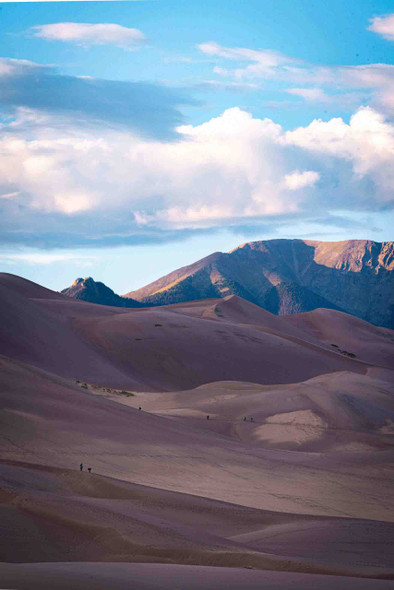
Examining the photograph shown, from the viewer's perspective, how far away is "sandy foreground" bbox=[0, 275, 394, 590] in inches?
369

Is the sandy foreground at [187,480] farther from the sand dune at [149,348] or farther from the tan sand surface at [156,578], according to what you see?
the sand dune at [149,348]

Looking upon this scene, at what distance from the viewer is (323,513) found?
55.2 feet

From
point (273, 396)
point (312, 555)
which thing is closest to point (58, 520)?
point (312, 555)

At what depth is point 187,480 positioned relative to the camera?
18.6 metres

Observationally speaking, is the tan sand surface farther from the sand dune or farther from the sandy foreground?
the sand dune

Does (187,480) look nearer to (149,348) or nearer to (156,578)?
(156,578)

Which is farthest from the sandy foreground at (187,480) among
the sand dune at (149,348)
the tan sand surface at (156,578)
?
the sand dune at (149,348)

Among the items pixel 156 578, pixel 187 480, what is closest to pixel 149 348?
pixel 187 480

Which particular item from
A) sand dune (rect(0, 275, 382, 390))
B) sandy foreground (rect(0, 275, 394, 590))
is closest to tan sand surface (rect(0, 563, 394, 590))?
sandy foreground (rect(0, 275, 394, 590))

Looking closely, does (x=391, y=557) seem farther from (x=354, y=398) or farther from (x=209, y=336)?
(x=209, y=336)

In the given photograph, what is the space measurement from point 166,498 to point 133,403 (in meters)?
24.6

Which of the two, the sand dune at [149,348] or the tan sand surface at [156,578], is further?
the sand dune at [149,348]

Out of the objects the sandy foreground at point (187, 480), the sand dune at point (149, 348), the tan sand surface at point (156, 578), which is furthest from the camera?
the sand dune at point (149, 348)

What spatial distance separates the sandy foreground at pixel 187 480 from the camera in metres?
9.37
